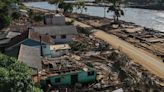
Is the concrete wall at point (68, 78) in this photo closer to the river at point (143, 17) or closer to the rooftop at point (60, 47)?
the rooftop at point (60, 47)

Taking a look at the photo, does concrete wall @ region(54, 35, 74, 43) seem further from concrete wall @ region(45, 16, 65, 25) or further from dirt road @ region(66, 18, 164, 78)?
concrete wall @ region(45, 16, 65, 25)

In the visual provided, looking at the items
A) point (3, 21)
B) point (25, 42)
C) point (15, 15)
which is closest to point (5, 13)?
point (3, 21)

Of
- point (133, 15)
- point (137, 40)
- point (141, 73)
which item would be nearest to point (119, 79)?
point (141, 73)

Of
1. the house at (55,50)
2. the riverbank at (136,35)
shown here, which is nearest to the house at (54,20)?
the riverbank at (136,35)

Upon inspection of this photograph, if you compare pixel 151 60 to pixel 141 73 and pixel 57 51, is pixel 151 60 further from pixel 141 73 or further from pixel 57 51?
pixel 57 51

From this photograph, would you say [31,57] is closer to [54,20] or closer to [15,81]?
[15,81]

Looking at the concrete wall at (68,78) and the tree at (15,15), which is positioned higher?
the tree at (15,15)
